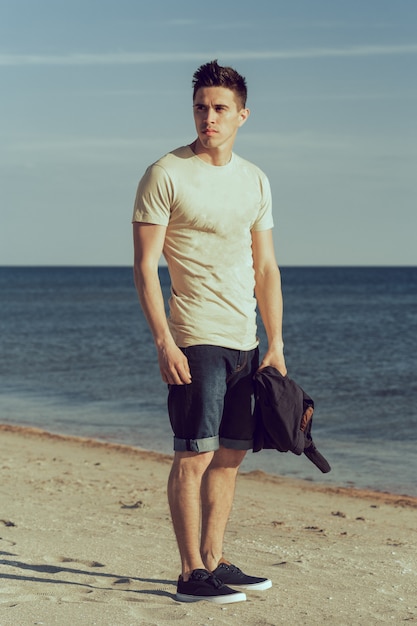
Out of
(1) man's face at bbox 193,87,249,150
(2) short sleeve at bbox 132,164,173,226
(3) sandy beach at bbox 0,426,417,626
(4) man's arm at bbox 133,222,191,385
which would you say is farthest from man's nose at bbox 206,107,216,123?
(3) sandy beach at bbox 0,426,417,626

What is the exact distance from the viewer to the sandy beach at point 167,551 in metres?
4.06

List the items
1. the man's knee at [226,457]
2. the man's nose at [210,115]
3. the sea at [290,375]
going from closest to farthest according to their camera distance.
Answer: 1. the man's nose at [210,115]
2. the man's knee at [226,457]
3. the sea at [290,375]

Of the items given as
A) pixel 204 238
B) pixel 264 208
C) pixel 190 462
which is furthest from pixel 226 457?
pixel 264 208

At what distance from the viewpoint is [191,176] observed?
4.06 metres

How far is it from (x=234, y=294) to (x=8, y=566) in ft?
6.18

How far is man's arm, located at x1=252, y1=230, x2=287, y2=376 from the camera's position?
4395 mm

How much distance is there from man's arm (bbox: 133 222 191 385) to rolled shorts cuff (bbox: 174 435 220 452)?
264 mm

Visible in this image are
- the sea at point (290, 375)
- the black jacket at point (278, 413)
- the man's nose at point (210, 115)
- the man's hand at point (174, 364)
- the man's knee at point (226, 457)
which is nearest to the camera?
the man's hand at point (174, 364)

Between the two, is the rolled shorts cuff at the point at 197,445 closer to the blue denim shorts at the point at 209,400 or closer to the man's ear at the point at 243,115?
the blue denim shorts at the point at 209,400

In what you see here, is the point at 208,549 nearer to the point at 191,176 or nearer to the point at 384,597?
the point at 384,597

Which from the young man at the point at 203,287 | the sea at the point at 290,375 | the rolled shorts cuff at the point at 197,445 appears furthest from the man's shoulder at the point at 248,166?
the sea at the point at 290,375

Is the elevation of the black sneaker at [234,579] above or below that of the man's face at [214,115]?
below

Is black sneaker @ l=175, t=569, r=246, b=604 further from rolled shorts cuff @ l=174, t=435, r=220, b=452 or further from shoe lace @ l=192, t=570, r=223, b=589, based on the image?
rolled shorts cuff @ l=174, t=435, r=220, b=452

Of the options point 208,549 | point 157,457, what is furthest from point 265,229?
point 157,457
